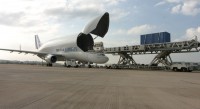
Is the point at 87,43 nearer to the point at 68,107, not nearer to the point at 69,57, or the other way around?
the point at 69,57

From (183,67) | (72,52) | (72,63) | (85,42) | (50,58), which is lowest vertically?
(183,67)

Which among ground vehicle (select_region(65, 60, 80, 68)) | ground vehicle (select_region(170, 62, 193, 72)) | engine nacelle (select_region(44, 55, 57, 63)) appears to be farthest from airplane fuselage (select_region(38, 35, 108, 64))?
ground vehicle (select_region(170, 62, 193, 72))

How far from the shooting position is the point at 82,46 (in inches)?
2352

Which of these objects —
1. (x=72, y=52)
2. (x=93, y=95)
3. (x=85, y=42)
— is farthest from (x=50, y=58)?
(x=93, y=95)

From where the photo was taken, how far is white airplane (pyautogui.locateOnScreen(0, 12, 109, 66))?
2032 inches

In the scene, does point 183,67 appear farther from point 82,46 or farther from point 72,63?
point 72,63

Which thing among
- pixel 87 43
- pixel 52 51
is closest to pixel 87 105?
pixel 87 43

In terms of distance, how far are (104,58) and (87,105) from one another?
46705mm

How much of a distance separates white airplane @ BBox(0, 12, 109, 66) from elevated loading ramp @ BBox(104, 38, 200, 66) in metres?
3.62

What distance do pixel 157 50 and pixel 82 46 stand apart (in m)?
20.1

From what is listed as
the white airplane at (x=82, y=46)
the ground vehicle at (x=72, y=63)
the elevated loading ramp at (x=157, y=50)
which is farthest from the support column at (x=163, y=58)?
the ground vehicle at (x=72, y=63)

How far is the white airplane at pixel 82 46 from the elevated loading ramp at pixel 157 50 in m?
3.62

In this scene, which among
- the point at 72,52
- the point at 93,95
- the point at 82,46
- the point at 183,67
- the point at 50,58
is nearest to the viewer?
the point at 93,95

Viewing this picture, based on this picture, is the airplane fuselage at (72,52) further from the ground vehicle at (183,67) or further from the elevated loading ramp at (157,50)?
the ground vehicle at (183,67)
